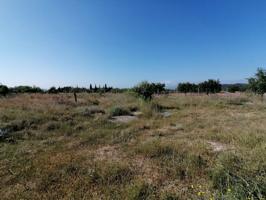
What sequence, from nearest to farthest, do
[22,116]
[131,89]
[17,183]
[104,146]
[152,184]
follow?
[152,184] → [17,183] → [104,146] → [22,116] → [131,89]

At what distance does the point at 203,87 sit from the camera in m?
42.9

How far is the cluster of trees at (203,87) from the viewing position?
41906 millimetres

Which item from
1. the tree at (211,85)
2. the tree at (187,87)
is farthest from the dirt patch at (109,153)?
the tree at (187,87)

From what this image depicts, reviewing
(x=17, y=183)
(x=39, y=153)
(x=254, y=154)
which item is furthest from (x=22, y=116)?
(x=254, y=154)

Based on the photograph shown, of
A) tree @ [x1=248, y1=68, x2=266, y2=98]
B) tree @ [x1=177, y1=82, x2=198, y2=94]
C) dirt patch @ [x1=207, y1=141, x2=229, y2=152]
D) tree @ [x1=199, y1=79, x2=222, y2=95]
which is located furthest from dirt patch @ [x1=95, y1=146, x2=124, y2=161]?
tree @ [x1=177, y1=82, x2=198, y2=94]

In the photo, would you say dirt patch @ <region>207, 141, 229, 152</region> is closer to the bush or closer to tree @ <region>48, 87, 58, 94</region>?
the bush

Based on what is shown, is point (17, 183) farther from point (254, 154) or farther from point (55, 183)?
point (254, 154)

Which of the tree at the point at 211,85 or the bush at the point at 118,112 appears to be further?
the tree at the point at 211,85

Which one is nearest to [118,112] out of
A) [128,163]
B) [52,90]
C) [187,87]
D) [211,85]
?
[128,163]

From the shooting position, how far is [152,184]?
4.12m

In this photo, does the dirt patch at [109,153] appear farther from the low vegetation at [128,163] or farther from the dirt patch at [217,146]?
the dirt patch at [217,146]

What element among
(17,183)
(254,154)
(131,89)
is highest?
(131,89)

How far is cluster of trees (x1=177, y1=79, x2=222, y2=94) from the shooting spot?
137 ft

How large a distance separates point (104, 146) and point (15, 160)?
256 cm
